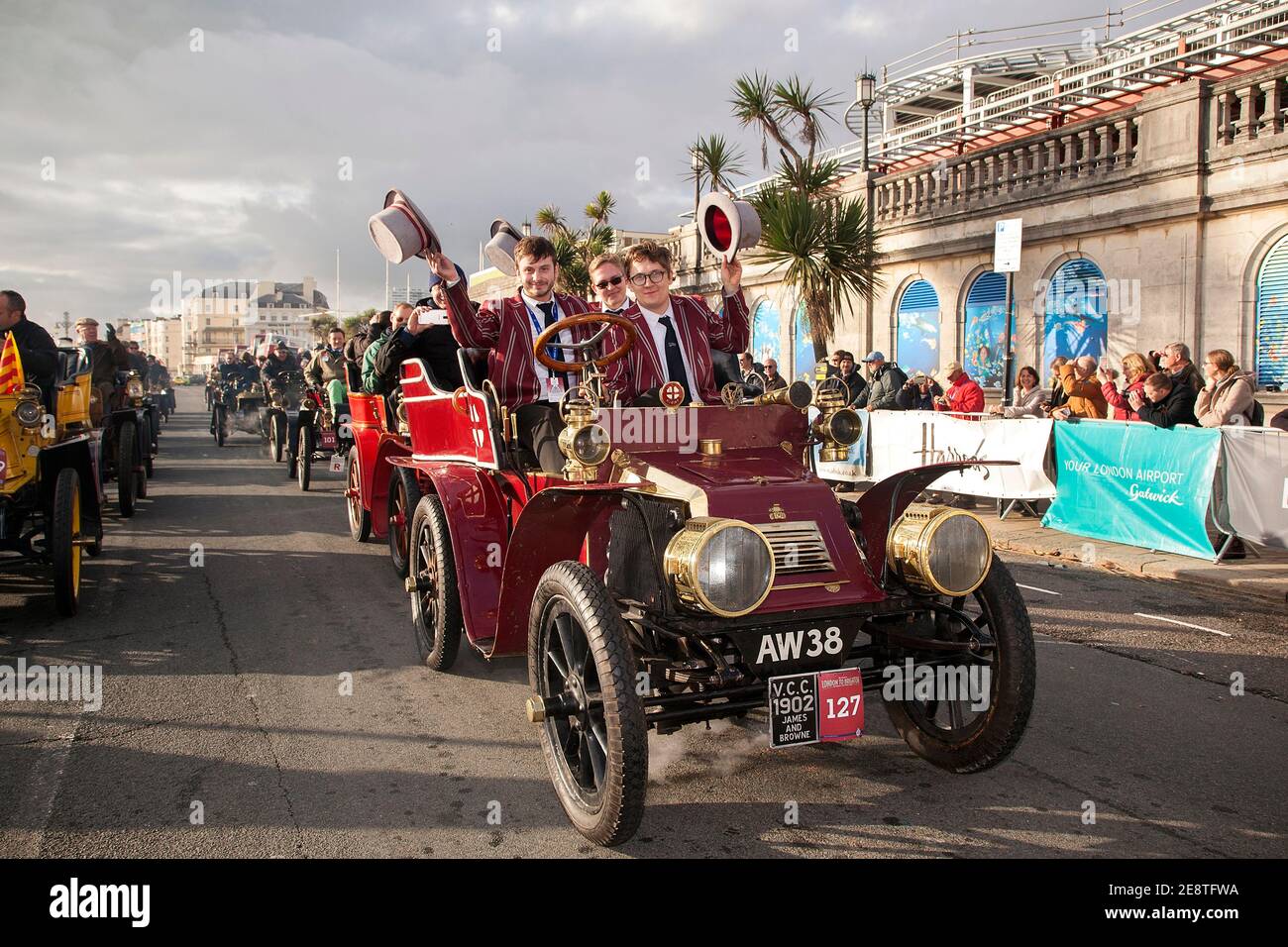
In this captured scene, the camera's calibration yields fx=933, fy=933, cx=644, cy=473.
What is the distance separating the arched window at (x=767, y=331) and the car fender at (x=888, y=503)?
1798cm

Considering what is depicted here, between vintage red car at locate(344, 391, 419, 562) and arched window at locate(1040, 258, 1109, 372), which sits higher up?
arched window at locate(1040, 258, 1109, 372)

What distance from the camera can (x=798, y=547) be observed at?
3158 millimetres

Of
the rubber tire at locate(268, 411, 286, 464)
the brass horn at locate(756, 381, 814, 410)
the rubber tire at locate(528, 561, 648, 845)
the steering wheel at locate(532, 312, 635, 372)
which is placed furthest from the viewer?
the rubber tire at locate(268, 411, 286, 464)

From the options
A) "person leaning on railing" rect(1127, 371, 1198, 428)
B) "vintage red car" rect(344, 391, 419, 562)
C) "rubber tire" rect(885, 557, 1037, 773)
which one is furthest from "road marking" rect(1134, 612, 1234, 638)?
"vintage red car" rect(344, 391, 419, 562)

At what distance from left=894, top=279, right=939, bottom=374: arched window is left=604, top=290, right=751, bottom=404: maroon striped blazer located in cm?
1264

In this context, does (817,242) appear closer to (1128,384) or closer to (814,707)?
(1128,384)

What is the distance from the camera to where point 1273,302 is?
11.6m

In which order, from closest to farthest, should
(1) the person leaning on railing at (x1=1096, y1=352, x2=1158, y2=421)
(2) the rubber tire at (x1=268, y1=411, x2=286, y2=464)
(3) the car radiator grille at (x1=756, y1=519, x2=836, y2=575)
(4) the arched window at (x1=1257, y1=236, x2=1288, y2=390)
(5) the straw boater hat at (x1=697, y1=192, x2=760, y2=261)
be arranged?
(3) the car radiator grille at (x1=756, y1=519, x2=836, y2=575), (5) the straw boater hat at (x1=697, y1=192, x2=760, y2=261), (1) the person leaning on railing at (x1=1096, y1=352, x2=1158, y2=421), (4) the arched window at (x1=1257, y1=236, x2=1288, y2=390), (2) the rubber tire at (x1=268, y1=411, x2=286, y2=464)

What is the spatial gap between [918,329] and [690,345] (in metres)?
13.5

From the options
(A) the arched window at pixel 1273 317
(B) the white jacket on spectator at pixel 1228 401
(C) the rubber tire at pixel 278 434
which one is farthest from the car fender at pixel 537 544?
(C) the rubber tire at pixel 278 434

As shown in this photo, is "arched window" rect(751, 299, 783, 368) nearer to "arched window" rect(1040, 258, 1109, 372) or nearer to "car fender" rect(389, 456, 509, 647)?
"arched window" rect(1040, 258, 1109, 372)

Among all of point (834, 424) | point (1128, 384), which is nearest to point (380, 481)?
point (834, 424)

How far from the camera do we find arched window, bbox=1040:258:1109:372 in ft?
44.6

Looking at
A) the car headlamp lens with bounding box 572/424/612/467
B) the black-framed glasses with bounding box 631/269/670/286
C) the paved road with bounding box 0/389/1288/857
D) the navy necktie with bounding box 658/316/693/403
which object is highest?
the black-framed glasses with bounding box 631/269/670/286
